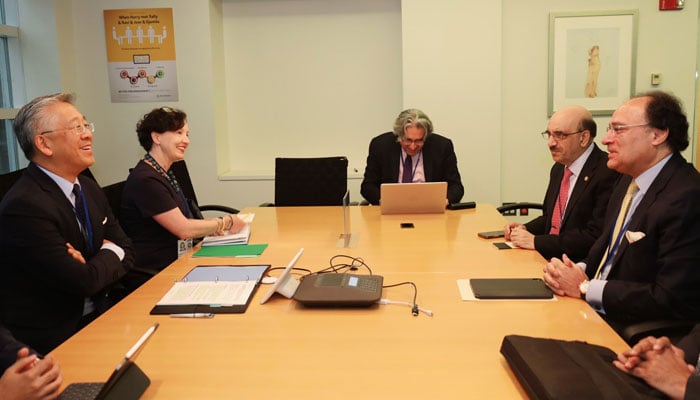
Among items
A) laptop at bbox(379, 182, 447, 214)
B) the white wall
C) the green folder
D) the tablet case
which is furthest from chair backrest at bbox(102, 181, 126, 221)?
the tablet case

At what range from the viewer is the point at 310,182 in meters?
4.43

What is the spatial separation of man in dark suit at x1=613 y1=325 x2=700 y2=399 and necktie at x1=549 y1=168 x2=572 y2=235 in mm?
1681

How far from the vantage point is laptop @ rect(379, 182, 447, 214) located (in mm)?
3627

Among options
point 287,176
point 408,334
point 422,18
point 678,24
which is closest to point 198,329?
point 408,334

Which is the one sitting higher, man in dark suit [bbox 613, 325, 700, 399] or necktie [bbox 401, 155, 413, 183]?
necktie [bbox 401, 155, 413, 183]

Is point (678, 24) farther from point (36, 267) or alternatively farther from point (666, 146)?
point (36, 267)

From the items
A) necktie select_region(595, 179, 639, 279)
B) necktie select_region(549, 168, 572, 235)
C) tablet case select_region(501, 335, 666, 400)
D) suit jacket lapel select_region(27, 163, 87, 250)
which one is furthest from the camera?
necktie select_region(549, 168, 572, 235)

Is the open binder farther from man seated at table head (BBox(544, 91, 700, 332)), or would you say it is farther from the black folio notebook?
man seated at table head (BBox(544, 91, 700, 332))

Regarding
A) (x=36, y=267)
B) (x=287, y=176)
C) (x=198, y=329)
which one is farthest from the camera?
(x=287, y=176)

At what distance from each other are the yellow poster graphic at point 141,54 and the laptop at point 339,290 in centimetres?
345

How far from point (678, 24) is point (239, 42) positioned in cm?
379

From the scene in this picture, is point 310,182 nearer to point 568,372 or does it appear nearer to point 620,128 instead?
point 620,128

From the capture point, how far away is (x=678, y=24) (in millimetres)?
4867

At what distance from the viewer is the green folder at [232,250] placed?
2.80 metres
